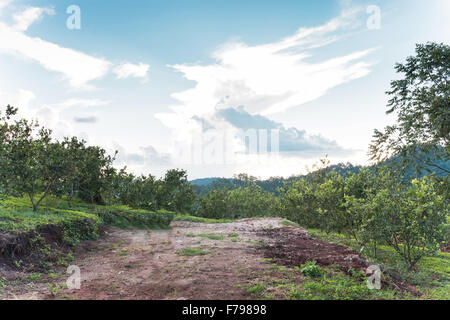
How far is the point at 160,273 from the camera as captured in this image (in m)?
9.08

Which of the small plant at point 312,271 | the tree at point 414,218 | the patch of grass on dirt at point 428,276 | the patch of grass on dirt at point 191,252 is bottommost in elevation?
the patch of grass on dirt at point 428,276

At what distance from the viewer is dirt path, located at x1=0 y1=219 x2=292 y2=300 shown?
7160 millimetres

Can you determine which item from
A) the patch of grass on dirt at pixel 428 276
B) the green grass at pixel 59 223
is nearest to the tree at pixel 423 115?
the patch of grass on dirt at pixel 428 276

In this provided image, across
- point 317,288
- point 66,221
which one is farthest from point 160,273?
point 66,221

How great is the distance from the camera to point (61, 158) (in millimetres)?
17625

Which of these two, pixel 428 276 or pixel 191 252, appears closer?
pixel 428 276

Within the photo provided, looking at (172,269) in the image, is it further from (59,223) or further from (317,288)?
(59,223)

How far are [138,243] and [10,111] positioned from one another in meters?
11.8

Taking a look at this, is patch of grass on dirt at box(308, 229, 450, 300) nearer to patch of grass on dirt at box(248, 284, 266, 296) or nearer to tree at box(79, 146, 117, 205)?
patch of grass on dirt at box(248, 284, 266, 296)

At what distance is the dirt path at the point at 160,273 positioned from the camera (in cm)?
716

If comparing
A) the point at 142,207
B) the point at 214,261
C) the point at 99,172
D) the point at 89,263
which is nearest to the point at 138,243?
the point at 89,263

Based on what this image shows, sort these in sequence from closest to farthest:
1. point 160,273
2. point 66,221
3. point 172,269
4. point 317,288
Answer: point 317,288
point 160,273
point 172,269
point 66,221

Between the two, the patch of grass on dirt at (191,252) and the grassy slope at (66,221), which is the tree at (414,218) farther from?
the grassy slope at (66,221)
